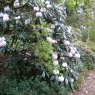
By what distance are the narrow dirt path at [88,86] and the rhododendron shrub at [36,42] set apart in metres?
0.34

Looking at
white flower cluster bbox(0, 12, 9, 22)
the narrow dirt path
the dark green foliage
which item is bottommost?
the narrow dirt path

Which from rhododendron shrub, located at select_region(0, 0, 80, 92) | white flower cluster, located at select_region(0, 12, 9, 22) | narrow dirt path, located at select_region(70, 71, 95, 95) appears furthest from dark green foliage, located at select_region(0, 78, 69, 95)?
white flower cluster, located at select_region(0, 12, 9, 22)

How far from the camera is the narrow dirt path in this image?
540 cm

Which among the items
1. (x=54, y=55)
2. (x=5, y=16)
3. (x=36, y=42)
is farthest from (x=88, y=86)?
(x=5, y=16)

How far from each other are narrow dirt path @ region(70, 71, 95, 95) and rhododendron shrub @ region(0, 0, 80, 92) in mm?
336

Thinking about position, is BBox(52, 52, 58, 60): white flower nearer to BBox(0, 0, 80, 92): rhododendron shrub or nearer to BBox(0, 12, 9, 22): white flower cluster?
BBox(0, 0, 80, 92): rhododendron shrub

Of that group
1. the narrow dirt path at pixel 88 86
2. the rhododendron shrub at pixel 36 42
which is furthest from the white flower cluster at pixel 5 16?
the narrow dirt path at pixel 88 86

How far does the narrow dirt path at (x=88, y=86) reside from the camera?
540cm

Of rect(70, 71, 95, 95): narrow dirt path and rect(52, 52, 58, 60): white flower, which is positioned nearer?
rect(52, 52, 58, 60): white flower

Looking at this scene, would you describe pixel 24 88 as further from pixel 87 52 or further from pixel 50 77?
pixel 87 52

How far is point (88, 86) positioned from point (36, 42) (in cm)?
183

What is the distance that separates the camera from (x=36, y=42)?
4.41 m

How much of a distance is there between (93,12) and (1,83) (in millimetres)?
4190

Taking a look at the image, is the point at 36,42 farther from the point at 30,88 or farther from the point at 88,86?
the point at 88,86
